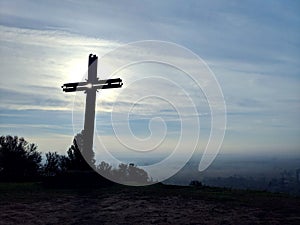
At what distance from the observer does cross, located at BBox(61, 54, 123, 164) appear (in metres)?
19.0

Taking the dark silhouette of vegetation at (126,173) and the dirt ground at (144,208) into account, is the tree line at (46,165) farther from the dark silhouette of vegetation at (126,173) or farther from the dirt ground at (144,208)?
the dirt ground at (144,208)

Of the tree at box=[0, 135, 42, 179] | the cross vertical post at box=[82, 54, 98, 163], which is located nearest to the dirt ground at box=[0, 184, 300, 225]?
the cross vertical post at box=[82, 54, 98, 163]

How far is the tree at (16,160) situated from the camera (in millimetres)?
25125

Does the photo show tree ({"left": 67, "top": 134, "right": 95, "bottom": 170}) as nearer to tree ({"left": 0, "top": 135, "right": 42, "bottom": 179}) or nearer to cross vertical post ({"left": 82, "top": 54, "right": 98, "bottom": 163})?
cross vertical post ({"left": 82, "top": 54, "right": 98, "bottom": 163})

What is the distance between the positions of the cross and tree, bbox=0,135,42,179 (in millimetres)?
7575

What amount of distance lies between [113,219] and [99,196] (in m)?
4.66

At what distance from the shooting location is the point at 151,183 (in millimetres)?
19297

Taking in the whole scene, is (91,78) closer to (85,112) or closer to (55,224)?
(85,112)

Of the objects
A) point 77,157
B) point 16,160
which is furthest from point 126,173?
point 16,160

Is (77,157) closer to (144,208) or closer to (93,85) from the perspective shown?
(93,85)

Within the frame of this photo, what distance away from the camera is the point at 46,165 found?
28.2 metres

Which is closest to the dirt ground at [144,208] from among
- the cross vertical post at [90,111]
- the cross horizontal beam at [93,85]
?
the cross vertical post at [90,111]

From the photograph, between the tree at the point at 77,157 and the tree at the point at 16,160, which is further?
the tree at the point at 16,160

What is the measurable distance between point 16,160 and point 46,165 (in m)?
3.01
